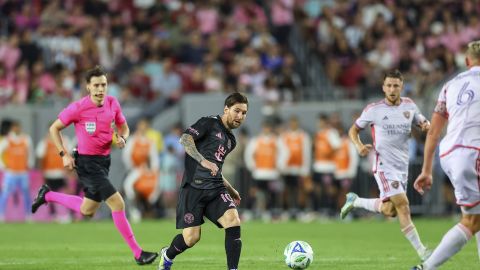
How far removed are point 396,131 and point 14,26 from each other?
55.4 ft

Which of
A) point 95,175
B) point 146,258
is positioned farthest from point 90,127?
point 146,258

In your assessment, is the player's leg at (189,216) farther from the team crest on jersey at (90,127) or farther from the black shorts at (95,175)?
the team crest on jersey at (90,127)

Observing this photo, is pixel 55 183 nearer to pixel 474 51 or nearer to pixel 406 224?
pixel 406 224

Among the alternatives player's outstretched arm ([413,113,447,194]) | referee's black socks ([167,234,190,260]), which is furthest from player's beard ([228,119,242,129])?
player's outstretched arm ([413,113,447,194])

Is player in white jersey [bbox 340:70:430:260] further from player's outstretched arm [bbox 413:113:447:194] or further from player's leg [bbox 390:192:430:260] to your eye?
player's outstretched arm [bbox 413:113:447:194]

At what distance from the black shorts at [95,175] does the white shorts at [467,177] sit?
16.7 ft

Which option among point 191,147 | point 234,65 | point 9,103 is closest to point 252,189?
point 234,65

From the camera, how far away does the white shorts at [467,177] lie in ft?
32.1

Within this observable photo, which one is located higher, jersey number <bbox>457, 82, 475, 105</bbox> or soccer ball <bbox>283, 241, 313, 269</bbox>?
jersey number <bbox>457, 82, 475, 105</bbox>

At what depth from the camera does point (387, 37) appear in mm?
28281

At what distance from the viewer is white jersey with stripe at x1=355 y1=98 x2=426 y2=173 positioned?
45.5 feet

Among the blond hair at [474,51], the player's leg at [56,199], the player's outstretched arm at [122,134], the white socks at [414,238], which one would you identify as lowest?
the white socks at [414,238]

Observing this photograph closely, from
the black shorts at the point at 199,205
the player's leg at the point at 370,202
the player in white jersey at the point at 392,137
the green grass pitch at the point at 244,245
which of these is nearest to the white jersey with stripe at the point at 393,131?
the player in white jersey at the point at 392,137

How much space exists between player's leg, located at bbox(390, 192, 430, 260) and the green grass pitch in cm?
27
